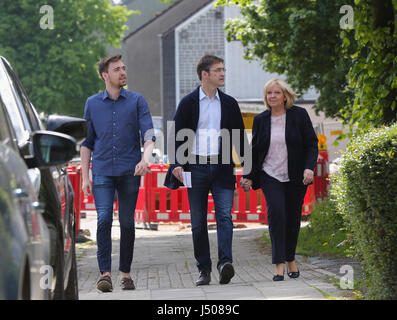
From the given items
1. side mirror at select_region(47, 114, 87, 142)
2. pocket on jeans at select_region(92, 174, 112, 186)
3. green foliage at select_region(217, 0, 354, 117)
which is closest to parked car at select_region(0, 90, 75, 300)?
side mirror at select_region(47, 114, 87, 142)

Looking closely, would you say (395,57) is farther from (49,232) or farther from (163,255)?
(49,232)

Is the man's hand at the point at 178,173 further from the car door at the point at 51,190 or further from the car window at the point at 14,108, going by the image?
the car window at the point at 14,108

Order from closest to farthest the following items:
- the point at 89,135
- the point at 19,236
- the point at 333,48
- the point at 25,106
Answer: the point at 19,236 < the point at 25,106 < the point at 89,135 < the point at 333,48

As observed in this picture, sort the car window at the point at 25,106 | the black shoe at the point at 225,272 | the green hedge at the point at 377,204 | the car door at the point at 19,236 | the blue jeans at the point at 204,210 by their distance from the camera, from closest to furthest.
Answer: the car door at the point at 19,236 → the car window at the point at 25,106 → the green hedge at the point at 377,204 → the black shoe at the point at 225,272 → the blue jeans at the point at 204,210

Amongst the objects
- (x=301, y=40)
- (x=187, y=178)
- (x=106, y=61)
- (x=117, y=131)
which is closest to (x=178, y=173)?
(x=187, y=178)

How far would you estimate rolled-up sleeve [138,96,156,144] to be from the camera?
25.6 feet

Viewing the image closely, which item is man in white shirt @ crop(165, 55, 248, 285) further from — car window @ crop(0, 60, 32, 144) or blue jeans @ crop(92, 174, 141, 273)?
car window @ crop(0, 60, 32, 144)

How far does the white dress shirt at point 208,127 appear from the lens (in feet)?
26.0

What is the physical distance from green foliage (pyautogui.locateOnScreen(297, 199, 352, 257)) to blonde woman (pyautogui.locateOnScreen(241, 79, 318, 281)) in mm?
2037

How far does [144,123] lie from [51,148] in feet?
13.1

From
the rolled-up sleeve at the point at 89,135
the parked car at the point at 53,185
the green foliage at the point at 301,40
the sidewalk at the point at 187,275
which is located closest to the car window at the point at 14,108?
the parked car at the point at 53,185

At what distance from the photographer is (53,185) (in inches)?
177

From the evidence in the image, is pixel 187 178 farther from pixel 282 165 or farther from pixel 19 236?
pixel 19 236

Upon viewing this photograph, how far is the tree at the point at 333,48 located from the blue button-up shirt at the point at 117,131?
2.93 metres
